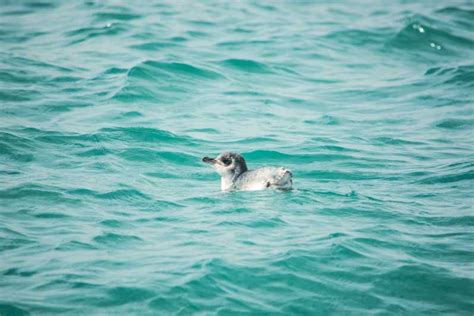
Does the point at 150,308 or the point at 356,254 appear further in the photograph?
the point at 356,254

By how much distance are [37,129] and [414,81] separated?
9.80 meters

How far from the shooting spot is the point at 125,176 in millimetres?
12773

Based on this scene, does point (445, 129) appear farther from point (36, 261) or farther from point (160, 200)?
point (36, 261)

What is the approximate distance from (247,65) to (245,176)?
8.65 m

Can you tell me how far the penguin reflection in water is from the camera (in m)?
11.4

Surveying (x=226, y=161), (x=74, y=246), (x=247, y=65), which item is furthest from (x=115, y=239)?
(x=247, y=65)

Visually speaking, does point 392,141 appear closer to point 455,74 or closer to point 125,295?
point 455,74

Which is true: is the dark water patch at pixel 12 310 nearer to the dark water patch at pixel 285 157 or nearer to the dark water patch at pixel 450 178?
the dark water patch at pixel 285 157

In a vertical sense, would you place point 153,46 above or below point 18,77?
above

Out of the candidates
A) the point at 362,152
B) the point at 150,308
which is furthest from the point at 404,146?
the point at 150,308

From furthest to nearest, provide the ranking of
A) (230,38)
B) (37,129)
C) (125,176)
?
1. (230,38)
2. (37,129)
3. (125,176)

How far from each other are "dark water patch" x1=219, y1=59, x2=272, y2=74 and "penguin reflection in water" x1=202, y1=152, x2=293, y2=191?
793cm

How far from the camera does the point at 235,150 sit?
47.8 feet

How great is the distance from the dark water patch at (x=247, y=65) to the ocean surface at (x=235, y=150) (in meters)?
0.06
